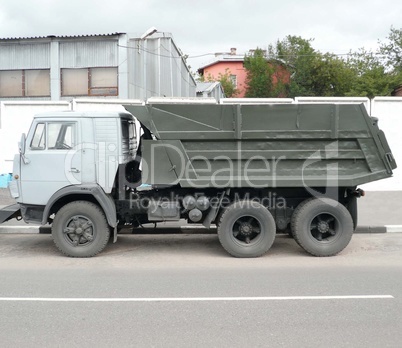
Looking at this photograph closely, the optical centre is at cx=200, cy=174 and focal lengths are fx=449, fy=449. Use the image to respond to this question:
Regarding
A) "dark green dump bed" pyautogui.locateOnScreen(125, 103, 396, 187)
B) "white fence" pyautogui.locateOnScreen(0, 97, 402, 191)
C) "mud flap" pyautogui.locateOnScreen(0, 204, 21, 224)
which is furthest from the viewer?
"white fence" pyautogui.locateOnScreen(0, 97, 402, 191)

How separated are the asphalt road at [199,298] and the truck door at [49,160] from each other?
4.02ft

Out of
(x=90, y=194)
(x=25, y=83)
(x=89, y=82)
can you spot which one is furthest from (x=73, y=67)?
(x=90, y=194)

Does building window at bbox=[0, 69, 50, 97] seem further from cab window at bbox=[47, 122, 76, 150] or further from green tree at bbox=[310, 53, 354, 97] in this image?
green tree at bbox=[310, 53, 354, 97]

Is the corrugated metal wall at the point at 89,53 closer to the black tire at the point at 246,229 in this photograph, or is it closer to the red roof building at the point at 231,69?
the black tire at the point at 246,229

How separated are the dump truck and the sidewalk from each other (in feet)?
5.34

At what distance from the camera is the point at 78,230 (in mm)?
7477

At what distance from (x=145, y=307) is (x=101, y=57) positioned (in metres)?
15.9

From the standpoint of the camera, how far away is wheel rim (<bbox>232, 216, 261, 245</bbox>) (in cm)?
764

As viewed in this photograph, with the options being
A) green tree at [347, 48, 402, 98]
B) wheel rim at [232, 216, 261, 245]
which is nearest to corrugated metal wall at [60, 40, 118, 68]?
wheel rim at [232, 216, 261, 245]

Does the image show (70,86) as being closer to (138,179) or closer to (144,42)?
(144,42)

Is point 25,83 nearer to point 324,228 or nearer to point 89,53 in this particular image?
point 89,53

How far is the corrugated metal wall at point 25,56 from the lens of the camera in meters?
19.6

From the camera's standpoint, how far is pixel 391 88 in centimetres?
4109

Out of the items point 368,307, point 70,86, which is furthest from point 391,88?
point 368,307
